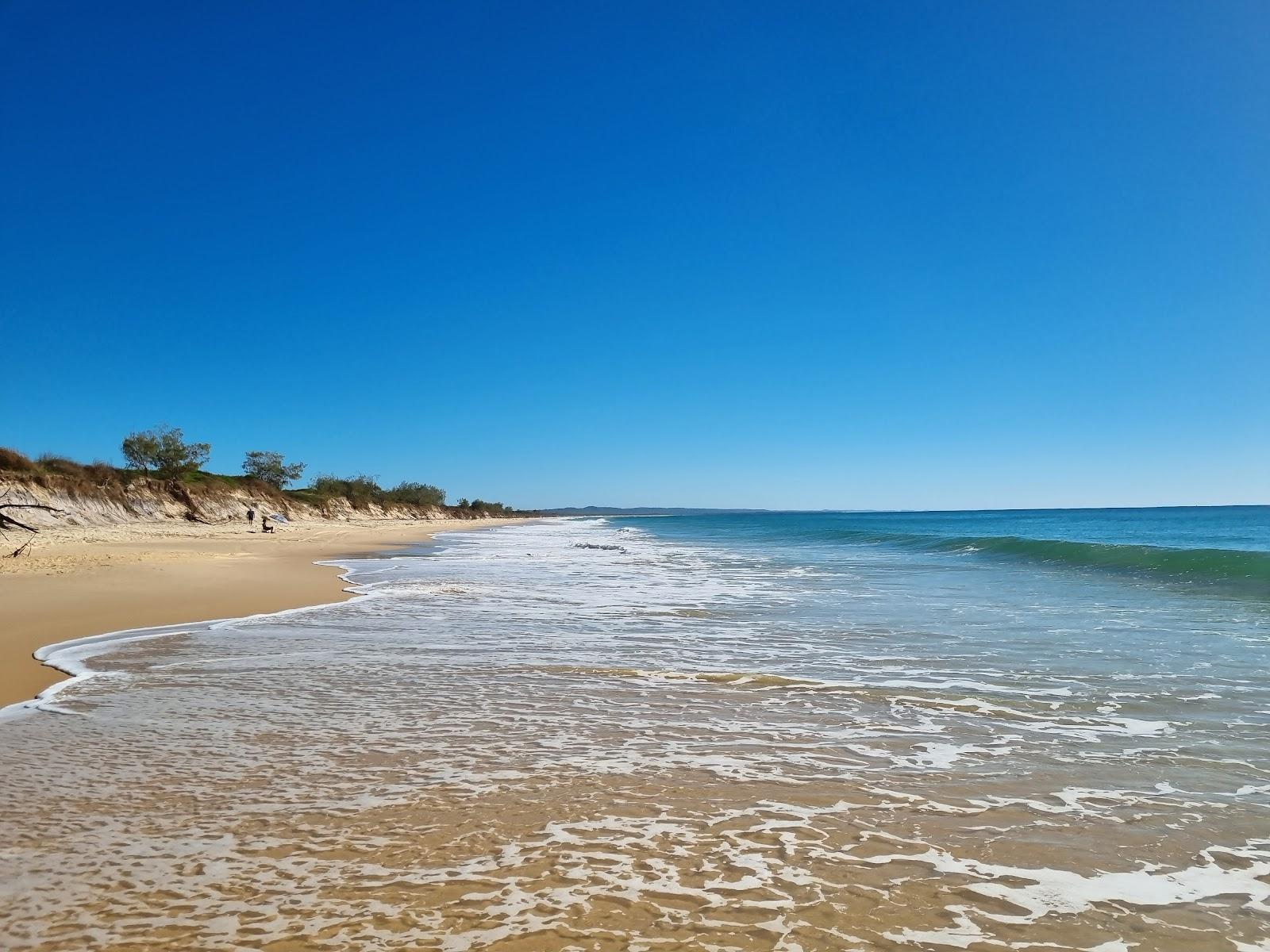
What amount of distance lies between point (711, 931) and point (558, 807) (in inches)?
54.1

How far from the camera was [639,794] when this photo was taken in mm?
4336

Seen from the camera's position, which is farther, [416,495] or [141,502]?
[416,495]

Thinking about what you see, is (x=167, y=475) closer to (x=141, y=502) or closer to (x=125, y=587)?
(x=141, y=502)

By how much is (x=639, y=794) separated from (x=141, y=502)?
41.7 metres

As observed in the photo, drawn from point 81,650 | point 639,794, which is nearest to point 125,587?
point 81,650

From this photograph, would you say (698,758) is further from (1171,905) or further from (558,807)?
(1171,905)

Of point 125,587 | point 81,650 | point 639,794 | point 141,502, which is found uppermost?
point 141,502

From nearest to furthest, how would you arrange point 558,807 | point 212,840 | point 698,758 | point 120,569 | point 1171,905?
point 1171,905 < point 212,840 < point 558,807 < point 698,758 < point 120,569

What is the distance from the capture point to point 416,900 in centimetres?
309

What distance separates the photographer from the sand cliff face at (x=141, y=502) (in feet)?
98.9

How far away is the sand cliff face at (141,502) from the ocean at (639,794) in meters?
27.2

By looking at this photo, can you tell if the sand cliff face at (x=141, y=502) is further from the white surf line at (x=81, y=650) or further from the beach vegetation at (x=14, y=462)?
the white surf line at (x=81, y=650)

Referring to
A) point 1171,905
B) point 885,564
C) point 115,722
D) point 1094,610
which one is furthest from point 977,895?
point 885,564

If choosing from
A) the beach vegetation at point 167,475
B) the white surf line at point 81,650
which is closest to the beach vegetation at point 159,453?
the beach vegetation at point 167,475
